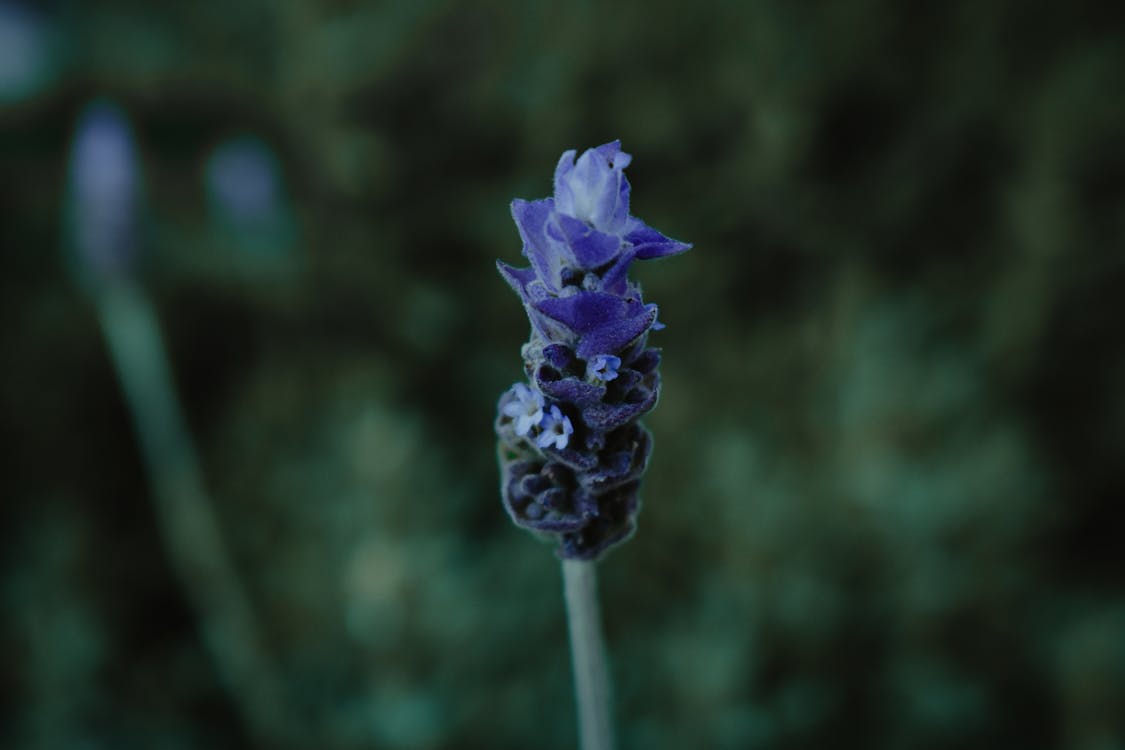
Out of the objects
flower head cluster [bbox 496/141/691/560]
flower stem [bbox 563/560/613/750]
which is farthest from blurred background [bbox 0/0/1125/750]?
flower head cluster [bbox 496/141/691/560]

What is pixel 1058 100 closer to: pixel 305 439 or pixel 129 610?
pixel 305 439

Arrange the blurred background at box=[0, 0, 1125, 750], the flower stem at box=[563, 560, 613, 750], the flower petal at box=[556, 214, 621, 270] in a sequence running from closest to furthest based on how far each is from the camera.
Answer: the flower petal at box=[556, 214, 621, 270] → the flower stem at box=[563, 560, 613, 750] → the blurred background at box=[0, 0, 1125, 750]

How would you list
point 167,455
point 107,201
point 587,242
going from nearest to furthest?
point 587,242 < point 107,201 < point 167,455

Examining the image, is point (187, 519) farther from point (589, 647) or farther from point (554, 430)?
point (554, 430)

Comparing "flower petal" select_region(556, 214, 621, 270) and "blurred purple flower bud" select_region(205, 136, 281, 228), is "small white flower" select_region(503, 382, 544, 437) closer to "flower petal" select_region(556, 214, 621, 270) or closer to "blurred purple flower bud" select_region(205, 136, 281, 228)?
"flower petal" select_region(556, 214, 621, 270)

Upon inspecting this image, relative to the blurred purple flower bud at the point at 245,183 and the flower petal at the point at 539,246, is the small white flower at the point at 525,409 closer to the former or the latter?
the flower petal at the point at 539,246

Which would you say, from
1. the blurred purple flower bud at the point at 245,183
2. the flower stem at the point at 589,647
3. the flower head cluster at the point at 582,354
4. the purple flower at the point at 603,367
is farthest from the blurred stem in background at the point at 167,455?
the purple flower at the point at 603,367

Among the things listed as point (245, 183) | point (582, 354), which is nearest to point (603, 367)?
point (582, 354)
